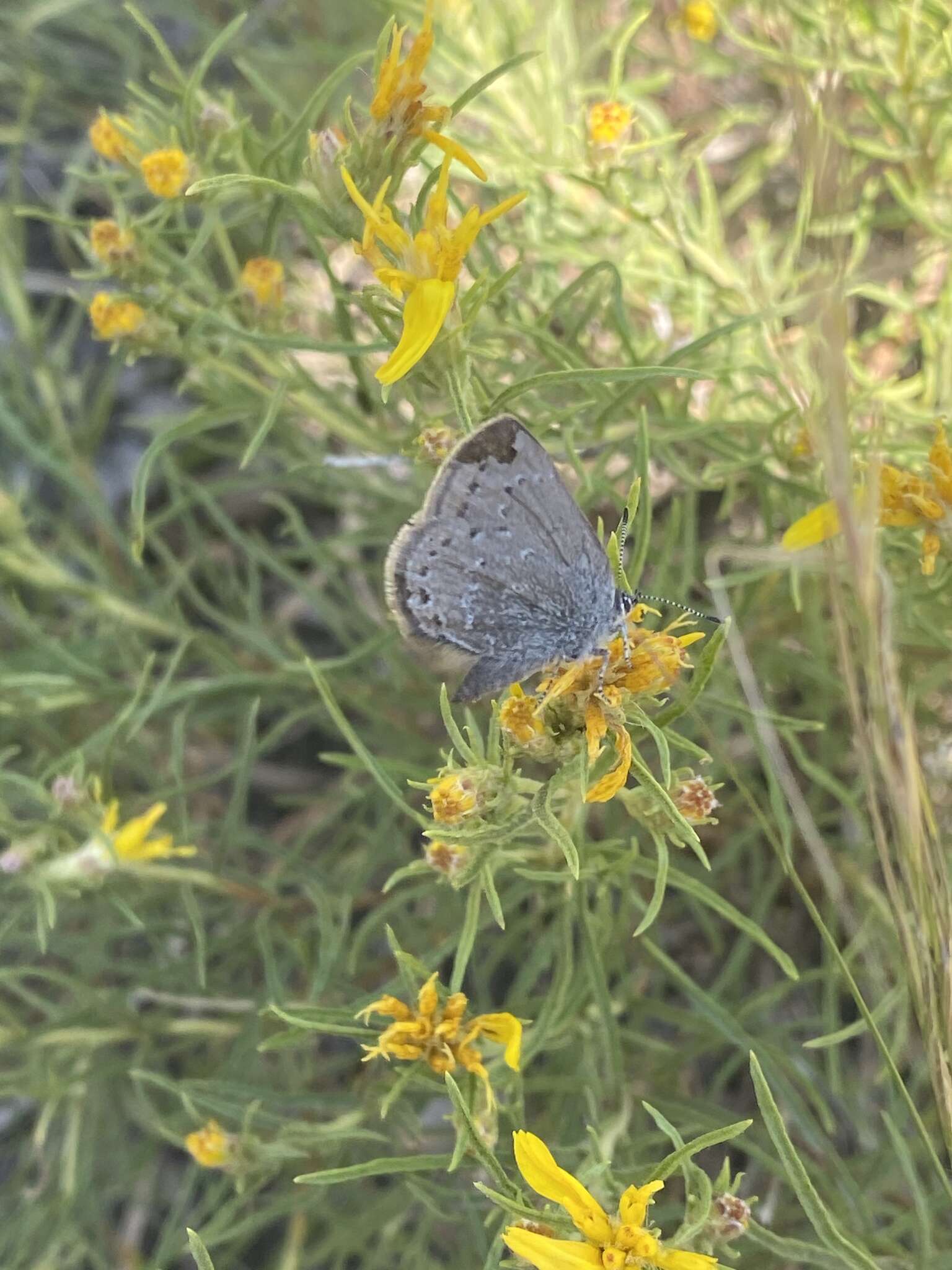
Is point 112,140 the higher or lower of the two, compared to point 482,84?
lower

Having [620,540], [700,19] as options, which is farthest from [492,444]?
[700,19]

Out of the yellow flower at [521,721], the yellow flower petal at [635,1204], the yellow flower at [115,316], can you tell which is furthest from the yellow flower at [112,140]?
the yellow flower petal at [635,1204]

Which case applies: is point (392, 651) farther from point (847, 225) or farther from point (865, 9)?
point (865, 9)

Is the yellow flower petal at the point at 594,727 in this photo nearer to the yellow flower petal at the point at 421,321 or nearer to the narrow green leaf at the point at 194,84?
the yellow flower petal at the point at 421,321

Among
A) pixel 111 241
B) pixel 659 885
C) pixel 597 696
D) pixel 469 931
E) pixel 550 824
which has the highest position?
pixel 111 241

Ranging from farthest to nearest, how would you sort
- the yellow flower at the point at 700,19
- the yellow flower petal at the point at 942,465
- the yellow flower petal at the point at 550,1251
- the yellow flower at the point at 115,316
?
1. the yellow flower at the point at 700,19
2. the yellow flower at the point at 115,316
3. the yellow flower petal at the point at 942,465
4. the yellow flower petal at the point at 550,1251

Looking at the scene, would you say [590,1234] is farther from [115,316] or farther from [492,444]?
[115,316]

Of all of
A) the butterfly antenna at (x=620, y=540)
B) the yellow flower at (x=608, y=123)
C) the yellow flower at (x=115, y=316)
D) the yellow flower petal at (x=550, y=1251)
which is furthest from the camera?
the yellow flower at (x=608, y=123)
